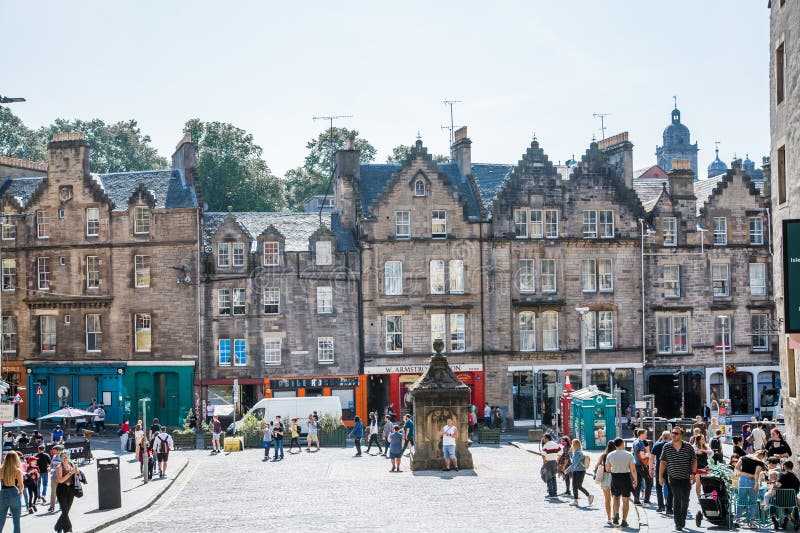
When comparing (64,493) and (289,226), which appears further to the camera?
(289,226)

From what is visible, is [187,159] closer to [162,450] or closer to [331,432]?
[331,432]

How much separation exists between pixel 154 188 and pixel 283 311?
9.32 m

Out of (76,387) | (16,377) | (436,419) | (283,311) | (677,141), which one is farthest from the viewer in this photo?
(677,141)

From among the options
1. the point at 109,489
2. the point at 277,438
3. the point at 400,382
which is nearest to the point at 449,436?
the point at 277,438

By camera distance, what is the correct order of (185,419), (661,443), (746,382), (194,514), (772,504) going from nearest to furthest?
1. (772,504)
2. (661,443)
3. (194,514)
4. (185,419)
5. (746,382)

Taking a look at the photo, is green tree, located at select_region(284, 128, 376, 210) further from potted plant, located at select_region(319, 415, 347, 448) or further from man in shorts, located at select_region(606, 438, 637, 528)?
man in shorts, located at select_region(606, 438, 637, 528)

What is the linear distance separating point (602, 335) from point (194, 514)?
111 ft

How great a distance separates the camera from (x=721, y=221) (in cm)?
6022

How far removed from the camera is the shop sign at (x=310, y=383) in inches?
2258

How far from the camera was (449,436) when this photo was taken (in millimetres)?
35844

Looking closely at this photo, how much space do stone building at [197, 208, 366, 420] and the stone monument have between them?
20538mm

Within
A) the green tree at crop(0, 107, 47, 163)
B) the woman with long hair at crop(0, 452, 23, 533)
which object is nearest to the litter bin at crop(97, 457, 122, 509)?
the woman with long hair at crop(0, 452, 23, 533)

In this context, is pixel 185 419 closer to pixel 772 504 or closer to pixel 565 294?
pixel 565 294

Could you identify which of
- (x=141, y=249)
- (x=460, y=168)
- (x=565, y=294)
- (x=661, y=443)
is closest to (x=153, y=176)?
(x=141, y=249)
